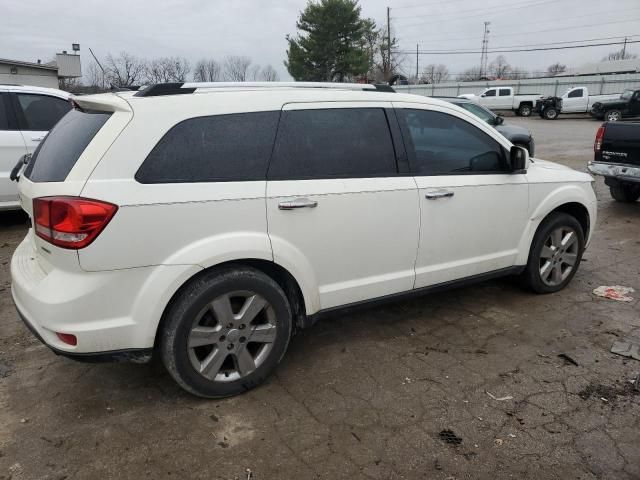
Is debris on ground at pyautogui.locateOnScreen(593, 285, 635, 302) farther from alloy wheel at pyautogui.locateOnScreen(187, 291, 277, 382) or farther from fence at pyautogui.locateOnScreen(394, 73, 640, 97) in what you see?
fence at pyautogui.locateOnScreen(394, 73, 640, 97)

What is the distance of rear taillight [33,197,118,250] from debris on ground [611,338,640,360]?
339cm

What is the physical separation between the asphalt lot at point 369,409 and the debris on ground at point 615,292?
33 centimetres

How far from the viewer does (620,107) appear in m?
26.7

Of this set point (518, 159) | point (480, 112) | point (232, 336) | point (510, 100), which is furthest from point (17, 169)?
point (510, 100)

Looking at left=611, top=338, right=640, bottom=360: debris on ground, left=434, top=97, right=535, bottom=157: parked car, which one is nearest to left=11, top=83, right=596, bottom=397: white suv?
left=611, top=338, right=640, bottom=360: debris on ground

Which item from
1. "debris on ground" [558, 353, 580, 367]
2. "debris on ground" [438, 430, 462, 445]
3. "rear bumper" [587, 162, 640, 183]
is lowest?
"debris on ground" [558, 353, 580, 367]

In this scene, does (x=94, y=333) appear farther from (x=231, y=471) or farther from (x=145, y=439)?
(x=231, y=471)

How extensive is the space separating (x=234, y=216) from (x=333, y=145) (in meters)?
0.83

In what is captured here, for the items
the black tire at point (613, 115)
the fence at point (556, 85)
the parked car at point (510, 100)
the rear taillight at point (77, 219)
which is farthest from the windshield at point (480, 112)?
the parked car at point (510, 100)

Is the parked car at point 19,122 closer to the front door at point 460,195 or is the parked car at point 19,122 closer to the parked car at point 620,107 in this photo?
the front door at point 460,195

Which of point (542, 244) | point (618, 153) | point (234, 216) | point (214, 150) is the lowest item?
point (542, 244)

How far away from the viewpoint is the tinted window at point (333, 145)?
3.03 metres

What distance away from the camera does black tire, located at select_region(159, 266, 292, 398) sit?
2740 millimetres

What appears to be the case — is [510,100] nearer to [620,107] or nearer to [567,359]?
[620,107]
